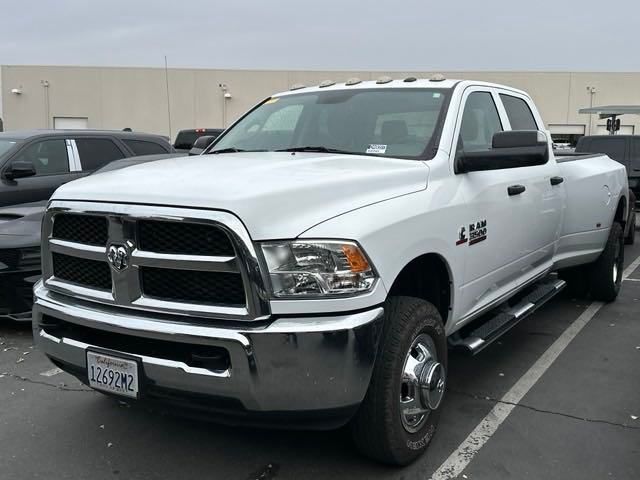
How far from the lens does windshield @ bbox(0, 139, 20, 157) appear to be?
795 centimetres

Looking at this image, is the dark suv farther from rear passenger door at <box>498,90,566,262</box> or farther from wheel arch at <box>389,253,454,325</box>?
wheel arch at <box>389,253,454,325</box>

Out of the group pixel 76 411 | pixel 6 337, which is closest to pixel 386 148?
pixel 76 411

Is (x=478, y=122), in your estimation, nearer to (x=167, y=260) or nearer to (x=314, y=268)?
(x=314, y=268)

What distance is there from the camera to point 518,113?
16.8 ft

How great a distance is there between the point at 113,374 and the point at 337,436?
51.6 inches

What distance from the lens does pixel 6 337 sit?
217 inches

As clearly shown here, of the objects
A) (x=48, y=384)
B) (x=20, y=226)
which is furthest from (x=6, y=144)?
(x=48, y=384)

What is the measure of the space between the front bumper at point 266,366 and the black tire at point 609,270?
444 cm

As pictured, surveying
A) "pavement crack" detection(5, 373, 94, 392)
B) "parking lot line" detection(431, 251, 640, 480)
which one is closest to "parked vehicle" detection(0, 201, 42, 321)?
"pavement crack" detection(5, 373, 94, 392)

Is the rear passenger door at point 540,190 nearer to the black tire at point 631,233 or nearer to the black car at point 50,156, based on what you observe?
the black car at point 50,156

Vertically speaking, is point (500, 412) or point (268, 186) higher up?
point (268, 186)

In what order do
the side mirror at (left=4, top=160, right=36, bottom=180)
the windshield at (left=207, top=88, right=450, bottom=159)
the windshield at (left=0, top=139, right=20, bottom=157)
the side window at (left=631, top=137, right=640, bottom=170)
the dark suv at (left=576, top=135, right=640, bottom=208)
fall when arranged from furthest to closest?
1. the side window at (left=631, top=137, right=640, bottom=170)
2. the dark suv at (left=576, top=135, right=640, bottom=208)
3. the windshield at (left=0, top=139, right=20, bottom=157)
4. the side mirror at (left=4, top=160, right=36, bottom=180)
5. the windshield at (left=207, top=88, right=450, bottom=159)

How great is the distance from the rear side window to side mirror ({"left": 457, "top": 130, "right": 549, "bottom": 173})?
6409mm

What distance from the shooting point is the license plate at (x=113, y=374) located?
111 inches
